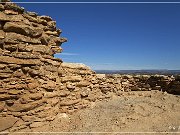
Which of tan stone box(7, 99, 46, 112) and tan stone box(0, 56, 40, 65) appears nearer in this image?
tan stone box(7, 99, 46, 112)

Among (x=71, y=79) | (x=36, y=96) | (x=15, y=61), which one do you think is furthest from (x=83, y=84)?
(x=15, y=61)

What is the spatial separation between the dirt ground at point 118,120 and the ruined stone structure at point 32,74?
403mm

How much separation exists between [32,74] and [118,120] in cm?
392

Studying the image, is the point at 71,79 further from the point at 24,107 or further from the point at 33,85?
the point at 24,107

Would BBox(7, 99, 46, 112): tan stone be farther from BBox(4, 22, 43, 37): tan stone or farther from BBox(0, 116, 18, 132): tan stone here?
BBox(4, 22, 43, 37): tan stone

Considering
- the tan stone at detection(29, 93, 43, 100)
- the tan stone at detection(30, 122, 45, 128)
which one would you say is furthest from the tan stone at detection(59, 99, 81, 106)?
the tan stone at detection(30, 122, 45, 128)

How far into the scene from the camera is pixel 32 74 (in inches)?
336

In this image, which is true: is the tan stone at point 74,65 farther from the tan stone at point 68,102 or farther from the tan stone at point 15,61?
the tan stone at point 15,61

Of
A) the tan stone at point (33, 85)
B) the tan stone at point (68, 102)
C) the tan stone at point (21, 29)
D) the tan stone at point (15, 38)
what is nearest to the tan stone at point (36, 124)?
the tan stone at point (33, 85)

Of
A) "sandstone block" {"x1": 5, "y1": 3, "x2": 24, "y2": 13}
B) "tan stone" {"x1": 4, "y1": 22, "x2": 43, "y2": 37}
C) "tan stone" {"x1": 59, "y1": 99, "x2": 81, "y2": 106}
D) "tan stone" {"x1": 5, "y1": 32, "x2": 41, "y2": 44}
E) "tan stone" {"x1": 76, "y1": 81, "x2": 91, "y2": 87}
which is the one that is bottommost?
"tan stone" {"x1": 59, "y1": 99, "x2": 81, "y2": 106}

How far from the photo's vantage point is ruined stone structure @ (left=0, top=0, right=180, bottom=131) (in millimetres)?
7941

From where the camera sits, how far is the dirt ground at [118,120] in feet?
28.5

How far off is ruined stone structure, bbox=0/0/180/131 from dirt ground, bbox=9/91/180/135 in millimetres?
403

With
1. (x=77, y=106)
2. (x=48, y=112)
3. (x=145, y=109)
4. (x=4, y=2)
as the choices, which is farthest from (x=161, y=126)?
(x=4, y=2)
